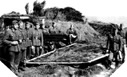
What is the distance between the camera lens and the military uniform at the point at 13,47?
3646mm

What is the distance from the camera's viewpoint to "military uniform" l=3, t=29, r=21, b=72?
12.0 ft

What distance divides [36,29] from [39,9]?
303mm

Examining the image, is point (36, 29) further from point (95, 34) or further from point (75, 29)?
point (95, 34)

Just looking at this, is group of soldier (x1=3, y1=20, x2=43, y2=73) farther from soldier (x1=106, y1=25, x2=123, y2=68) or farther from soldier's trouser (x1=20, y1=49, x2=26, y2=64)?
soldier (x1=106, y1=25, x2=123, y2=68)

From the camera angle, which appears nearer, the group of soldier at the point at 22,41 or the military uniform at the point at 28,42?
the group of soldier at the point at 22,41

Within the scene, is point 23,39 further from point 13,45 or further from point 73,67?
point 73,67

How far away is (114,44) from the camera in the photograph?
12.6 ft

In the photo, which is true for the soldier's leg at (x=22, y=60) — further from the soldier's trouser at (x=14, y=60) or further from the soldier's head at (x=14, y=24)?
the soldier's head at (x=14, y=24)

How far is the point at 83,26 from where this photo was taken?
3785 millimetres

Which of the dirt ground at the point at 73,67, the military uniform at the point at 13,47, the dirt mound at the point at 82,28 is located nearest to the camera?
the dirt ground at the point at 73,67

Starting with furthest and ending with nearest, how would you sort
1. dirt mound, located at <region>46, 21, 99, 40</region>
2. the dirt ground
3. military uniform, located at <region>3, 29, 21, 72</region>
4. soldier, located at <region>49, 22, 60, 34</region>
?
soldier, located at <region>49, 22, 60, 34</region>
dirt mound, located at <region>46, 21, 99, 40</region>
military uniform, located at <region>3, 29, 21, 72</region>
the dirt ground

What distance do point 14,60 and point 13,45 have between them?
228 mm

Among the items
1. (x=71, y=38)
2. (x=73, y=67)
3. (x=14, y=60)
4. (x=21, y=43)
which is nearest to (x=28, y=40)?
(x=21, y=43)

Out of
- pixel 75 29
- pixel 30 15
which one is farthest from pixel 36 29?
pixel 75 29
